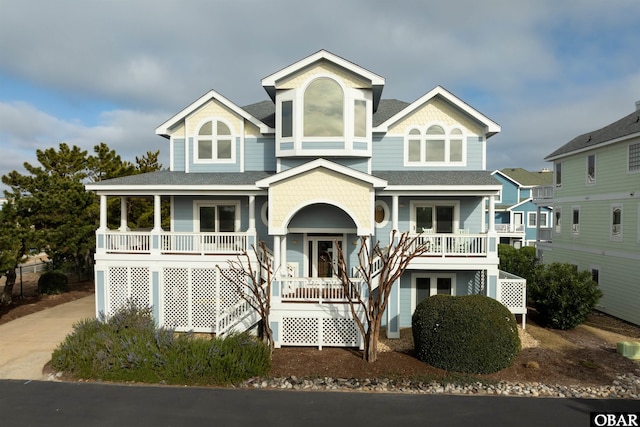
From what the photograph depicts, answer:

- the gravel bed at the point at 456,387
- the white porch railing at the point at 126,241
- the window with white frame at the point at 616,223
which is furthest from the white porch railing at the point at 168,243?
the window with white frame at the point at 616,223

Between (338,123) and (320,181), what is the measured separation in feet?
9.18

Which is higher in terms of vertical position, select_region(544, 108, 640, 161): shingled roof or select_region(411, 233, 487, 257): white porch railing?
select_region(544, 108, 640, 161): shingled roof

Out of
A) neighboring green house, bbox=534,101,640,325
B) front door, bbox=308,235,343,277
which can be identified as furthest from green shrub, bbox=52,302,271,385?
neighboring green house, bbox=534,101,640,325

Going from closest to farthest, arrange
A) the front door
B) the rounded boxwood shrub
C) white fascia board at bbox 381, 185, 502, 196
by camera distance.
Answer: the rounded boxwood shrub → white fascia board at bbox 381, 185, 502, 196 → the front door

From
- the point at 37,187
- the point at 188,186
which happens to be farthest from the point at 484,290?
the point at 37,187

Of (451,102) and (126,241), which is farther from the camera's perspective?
(451,102)

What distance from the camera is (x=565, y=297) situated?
14438 millimetres

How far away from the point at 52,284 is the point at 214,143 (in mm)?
13010

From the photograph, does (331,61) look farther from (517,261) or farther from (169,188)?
(517,261)

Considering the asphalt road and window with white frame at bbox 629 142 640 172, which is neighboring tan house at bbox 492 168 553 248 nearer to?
window with white frame at bbox 629 142 640 172

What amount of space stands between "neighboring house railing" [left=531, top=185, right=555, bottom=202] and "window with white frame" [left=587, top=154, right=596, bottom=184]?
3.35 metres

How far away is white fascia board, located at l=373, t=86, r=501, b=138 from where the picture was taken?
15.2 metres

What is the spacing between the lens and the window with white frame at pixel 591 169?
18984 millimetres

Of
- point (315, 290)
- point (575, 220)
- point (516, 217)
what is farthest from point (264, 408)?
point (516, 217)
